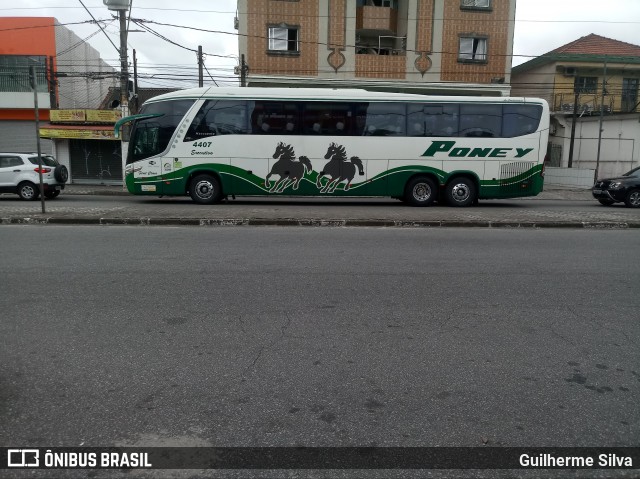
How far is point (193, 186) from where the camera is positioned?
16.0 meters

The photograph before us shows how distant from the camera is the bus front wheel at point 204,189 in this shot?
1602cm

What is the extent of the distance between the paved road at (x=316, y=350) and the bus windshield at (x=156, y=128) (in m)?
8.18

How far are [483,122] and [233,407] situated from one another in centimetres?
1442

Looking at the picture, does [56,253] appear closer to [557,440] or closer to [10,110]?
[557,440]

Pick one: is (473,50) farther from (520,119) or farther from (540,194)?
(520,119)

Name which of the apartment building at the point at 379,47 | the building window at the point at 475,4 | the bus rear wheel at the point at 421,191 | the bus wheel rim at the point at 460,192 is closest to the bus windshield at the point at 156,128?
the bus rear wheel at the point at 421,191

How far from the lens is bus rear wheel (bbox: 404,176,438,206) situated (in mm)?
16188

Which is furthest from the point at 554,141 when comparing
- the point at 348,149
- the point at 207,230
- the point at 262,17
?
the point at 207,230

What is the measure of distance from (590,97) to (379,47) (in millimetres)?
16676

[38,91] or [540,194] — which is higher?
[38,91]

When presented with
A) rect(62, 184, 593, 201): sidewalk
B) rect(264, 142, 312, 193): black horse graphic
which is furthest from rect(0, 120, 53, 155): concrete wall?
rect(264, 142, 312, 193): black horse graphic

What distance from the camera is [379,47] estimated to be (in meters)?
27.2

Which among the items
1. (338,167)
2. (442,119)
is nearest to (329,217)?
(338,167)

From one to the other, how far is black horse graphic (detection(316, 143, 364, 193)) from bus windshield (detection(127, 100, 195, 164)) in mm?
4426
